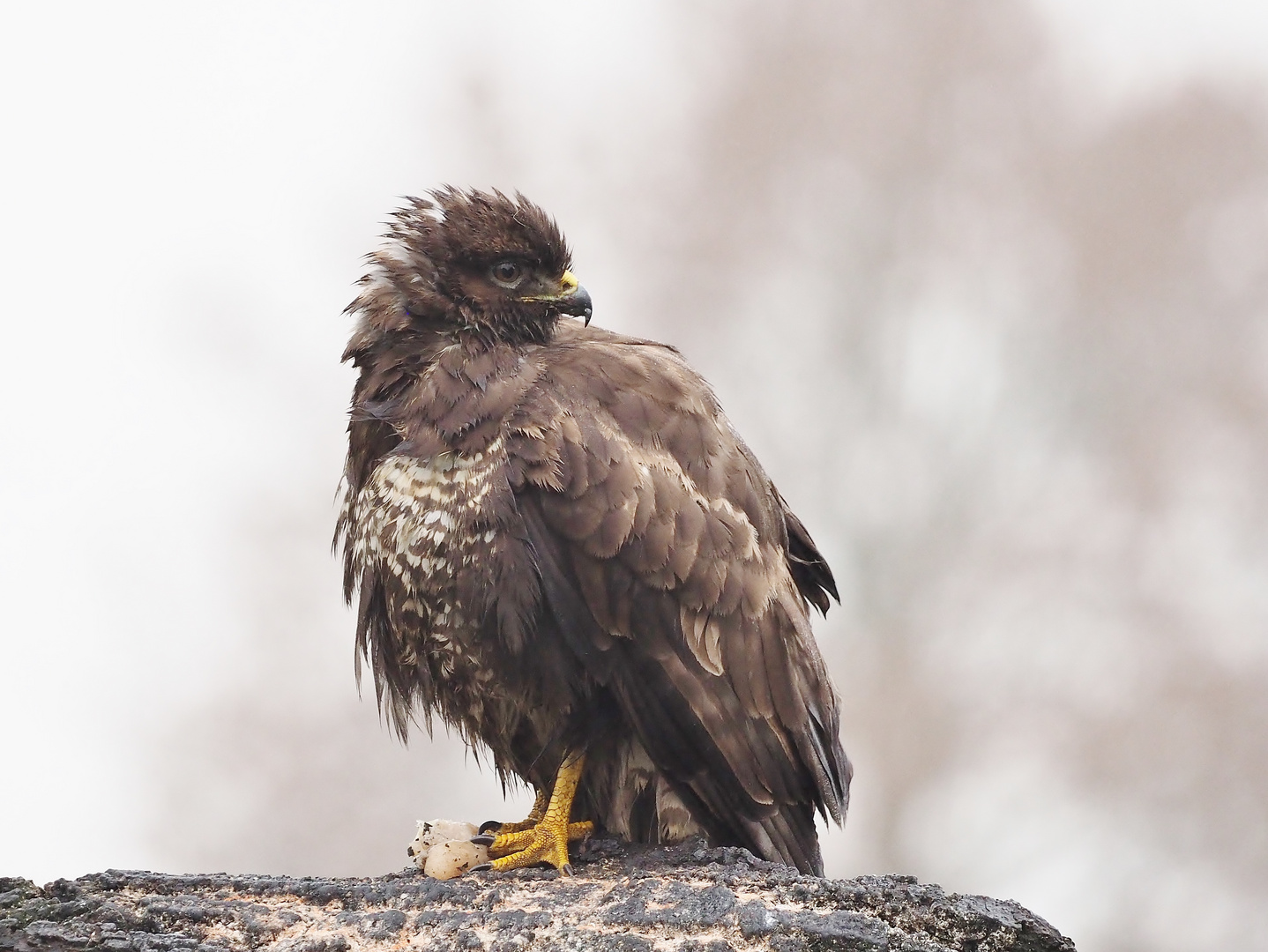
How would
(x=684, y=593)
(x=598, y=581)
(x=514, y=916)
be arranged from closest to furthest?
(x=514, y=916) → (x=598, y=581) → (x=684, y=593)

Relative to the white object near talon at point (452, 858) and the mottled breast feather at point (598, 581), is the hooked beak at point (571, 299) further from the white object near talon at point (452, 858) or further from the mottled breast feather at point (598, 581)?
the white object near talon at point (452, 858)

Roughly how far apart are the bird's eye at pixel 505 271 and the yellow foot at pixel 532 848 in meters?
1.97

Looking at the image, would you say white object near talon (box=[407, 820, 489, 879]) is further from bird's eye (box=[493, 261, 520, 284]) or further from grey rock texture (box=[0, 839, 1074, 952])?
bird's eye (box=[493, 261, 520, 284])

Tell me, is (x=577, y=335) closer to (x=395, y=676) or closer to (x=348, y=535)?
(x=348, y=535)

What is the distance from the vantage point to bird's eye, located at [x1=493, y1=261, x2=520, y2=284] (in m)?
4.96

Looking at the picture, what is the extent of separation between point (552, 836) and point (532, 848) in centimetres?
8

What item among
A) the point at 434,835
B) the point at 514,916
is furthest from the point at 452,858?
the point at 514,916

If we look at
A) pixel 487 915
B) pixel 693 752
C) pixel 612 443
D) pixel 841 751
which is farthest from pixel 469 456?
pixel 841 751

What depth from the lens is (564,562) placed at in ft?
14.1

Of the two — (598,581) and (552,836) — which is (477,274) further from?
(552,836)

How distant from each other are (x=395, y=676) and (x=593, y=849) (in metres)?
1.03

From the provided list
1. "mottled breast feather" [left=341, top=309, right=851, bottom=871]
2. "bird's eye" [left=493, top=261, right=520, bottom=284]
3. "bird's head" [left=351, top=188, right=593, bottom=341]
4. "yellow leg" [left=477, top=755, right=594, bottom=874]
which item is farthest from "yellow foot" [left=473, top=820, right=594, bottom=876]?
"bird's eye" [left=493, top=261, right=520, bottom=284]

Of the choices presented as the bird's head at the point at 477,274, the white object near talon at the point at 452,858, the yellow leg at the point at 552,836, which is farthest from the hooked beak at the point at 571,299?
the white object near talon at the point at 452,858

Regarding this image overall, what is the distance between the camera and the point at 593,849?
4.48 metres
